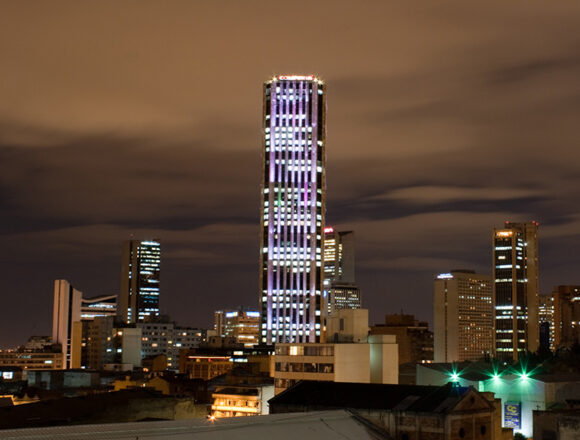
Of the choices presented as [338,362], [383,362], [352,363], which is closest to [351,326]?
[383,362]

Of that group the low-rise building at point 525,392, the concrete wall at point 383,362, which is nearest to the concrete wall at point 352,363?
the concrete wall at point 383,362

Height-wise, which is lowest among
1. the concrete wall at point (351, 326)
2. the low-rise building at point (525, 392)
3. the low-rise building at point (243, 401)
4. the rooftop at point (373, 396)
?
the low-rise building at point (243, 401)

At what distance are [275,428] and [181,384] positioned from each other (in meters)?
114

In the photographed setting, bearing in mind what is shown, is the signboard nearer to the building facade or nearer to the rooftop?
the building facade

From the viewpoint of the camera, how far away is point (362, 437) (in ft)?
212

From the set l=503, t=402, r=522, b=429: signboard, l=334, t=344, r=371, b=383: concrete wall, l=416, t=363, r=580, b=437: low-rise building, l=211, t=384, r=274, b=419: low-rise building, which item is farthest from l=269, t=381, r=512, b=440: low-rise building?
l=211, t=384, r=274, b=419: low-rise building

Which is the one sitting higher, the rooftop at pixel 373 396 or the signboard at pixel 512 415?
the rooftop at pixel 373 396

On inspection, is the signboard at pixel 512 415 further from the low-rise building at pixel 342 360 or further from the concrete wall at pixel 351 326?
the concrete wall at pixel 351 326

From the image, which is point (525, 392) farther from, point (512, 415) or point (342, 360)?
point (342, 360)

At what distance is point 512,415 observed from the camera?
4198 inches

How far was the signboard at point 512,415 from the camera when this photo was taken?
10519 cm

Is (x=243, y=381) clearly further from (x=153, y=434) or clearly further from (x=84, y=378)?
(x=153, y=434)

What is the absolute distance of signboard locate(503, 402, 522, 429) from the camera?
345 ft

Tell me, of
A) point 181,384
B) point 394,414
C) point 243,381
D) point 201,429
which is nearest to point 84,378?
point 181,384
